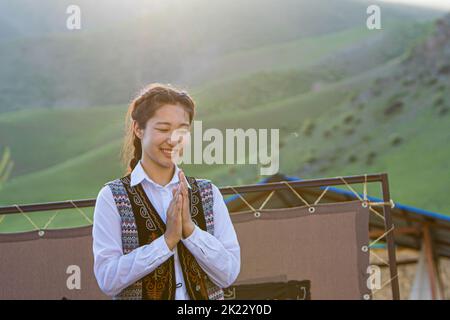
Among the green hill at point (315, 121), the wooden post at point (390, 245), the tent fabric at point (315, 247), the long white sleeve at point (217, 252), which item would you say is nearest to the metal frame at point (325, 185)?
the wooden post at point (390, 245)

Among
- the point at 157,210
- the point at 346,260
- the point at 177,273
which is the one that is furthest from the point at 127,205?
the point at 346,260

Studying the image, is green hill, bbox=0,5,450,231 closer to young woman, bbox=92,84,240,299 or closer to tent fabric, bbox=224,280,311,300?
tent fabric, bbox=224,280,311,300

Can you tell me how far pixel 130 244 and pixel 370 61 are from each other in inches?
1946

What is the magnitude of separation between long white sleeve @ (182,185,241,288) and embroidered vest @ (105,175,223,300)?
0.04m

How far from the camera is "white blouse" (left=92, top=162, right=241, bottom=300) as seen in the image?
→ 220 centimetres

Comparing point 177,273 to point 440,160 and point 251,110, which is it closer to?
point 440,160

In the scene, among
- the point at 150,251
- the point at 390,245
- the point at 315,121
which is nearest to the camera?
the point at 150,251

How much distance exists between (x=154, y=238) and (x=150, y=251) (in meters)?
0.13

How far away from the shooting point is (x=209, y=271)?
230cm

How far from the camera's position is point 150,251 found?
2.21 m

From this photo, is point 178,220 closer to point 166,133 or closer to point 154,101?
point 166,133

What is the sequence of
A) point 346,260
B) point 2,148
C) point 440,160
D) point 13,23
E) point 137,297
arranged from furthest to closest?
point 13,23 < point 2,148 < point 440,160 < point 346,260 < point 137,297

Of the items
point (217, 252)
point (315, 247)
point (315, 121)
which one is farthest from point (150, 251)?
point (315, 121)

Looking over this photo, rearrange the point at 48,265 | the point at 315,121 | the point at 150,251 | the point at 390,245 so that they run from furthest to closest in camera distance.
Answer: the point at 315,121
the point at 48,265
the point at 390,245
the point at 150,251
